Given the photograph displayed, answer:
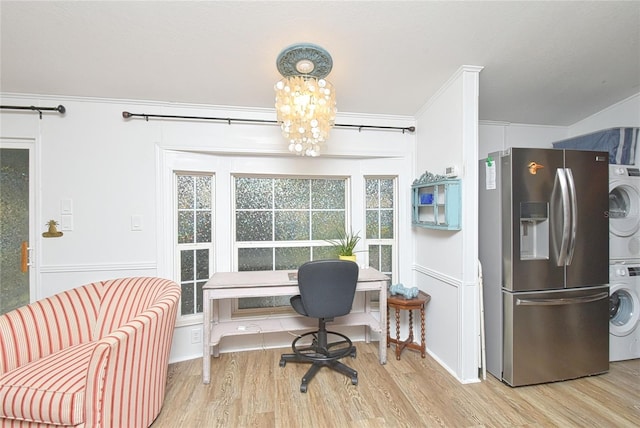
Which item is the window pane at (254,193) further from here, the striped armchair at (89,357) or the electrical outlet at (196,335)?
the electrical outlet at (196,335)

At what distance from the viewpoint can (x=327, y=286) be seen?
1.92 meters

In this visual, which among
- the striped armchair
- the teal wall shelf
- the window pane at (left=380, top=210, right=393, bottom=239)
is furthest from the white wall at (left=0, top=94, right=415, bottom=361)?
the teal wall shelf

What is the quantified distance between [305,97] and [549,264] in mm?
2101

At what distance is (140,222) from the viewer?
231cm

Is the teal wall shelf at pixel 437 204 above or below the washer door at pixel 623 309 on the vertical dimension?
above

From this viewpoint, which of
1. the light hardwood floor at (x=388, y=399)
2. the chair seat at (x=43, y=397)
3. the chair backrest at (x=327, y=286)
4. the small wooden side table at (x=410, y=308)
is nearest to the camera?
the chair seat at (x=43, y=397)

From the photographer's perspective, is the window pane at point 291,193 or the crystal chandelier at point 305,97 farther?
the window pane at point 291,193

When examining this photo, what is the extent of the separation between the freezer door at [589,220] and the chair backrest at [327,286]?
1.64 meters

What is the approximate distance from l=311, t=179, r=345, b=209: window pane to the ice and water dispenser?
1554 millimetres

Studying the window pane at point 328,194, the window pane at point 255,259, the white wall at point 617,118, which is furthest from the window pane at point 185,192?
the white wall at point 617,118

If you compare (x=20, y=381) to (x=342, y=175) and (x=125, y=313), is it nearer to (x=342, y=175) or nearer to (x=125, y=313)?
(x=125, y=313)

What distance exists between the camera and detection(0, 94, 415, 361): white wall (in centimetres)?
218

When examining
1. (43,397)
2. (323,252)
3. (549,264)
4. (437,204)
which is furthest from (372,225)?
(43,397)

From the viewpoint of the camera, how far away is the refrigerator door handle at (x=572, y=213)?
1914 mm
